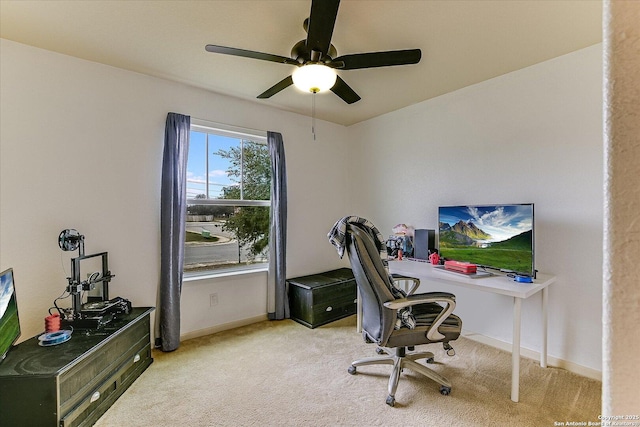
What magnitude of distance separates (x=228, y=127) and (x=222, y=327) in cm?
211

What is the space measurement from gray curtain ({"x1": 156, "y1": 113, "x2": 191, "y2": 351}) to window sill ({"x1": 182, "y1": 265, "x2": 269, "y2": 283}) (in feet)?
0.67

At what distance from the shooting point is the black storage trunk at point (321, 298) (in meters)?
3.21

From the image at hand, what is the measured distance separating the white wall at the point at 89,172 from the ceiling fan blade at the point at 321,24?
173cm

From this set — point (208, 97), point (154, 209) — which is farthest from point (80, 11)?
point (154, 209)

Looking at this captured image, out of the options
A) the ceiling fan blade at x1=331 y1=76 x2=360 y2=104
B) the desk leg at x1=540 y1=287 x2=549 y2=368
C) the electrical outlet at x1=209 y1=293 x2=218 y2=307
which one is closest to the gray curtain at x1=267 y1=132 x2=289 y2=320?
the electrical outlet at x1=209 y1=293 x2=218 y2=307

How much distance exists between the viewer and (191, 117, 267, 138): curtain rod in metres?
2.97

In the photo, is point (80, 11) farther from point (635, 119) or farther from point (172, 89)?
point (635, 119)

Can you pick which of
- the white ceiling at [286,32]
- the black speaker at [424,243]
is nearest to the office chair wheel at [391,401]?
the black speaker at [424,243]

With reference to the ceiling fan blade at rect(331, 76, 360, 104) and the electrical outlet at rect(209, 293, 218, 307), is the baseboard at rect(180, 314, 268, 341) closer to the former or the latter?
the electrical outlet at rect(209, 293, 218, 307)

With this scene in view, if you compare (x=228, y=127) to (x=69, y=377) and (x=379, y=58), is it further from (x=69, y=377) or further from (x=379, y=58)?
(x=69, y=377)

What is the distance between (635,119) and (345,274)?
3623mm

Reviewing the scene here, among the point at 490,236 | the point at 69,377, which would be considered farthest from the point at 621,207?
the point at 490,236

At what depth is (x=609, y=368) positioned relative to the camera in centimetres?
32

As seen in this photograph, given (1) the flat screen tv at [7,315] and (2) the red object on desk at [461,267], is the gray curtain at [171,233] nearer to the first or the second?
(1) the flat screen tv at [7,315]
